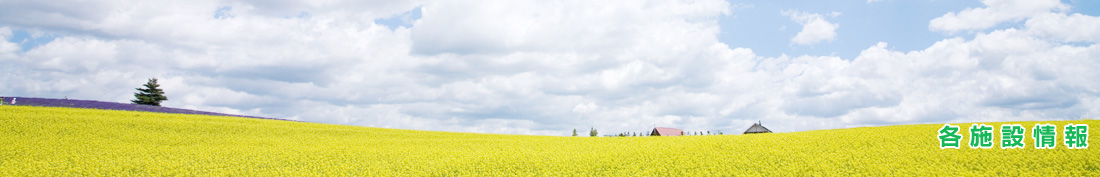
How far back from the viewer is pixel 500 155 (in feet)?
84.2

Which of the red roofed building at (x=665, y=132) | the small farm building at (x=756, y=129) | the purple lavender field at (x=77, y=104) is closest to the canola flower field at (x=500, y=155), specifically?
the purple lavender field at (x=77, y=104)

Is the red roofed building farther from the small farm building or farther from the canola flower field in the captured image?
the canola flower field

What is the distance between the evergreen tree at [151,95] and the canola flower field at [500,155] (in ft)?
141

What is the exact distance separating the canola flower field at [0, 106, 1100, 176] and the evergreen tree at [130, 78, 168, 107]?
43.1 meters

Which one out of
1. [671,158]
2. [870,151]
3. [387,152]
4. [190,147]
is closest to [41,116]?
[190,147]

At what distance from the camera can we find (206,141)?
1196 inches

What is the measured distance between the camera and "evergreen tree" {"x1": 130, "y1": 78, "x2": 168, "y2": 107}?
238ft

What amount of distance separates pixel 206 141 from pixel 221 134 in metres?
3.06

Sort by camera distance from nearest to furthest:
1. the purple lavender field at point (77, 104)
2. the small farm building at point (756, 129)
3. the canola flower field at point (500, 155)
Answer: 1. the canola flower field at point (500, 155)
2. the purple lavender field at point (77, 104)
3. the small farm building at point (756, 129)

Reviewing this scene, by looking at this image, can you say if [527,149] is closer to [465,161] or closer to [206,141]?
[465,161]

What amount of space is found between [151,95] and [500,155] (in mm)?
66726

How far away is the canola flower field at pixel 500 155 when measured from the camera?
2041 cm

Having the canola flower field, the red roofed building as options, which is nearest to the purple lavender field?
the canola flower field

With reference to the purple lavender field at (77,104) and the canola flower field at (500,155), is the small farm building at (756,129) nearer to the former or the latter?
the canola flower field at (500,155)
